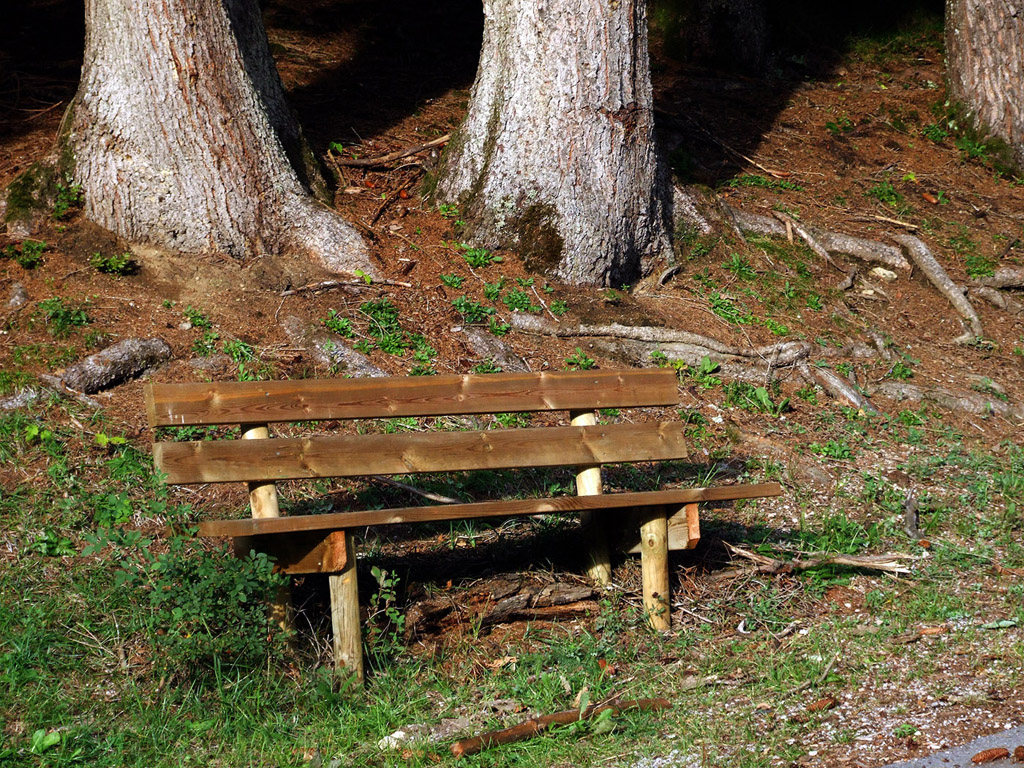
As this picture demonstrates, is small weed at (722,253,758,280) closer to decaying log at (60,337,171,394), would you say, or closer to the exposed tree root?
the exposed tree root

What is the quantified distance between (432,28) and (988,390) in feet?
26.6

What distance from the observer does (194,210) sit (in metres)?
6.93

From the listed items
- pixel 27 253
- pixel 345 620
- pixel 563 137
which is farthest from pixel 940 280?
pixel 27 253

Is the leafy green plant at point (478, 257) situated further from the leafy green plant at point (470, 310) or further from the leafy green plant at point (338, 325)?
the leafy green plant at point (338, 325)

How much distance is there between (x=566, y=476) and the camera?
6137 millimetres

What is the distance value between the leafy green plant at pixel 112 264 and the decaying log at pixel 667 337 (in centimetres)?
261

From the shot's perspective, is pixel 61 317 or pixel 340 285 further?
pixel 340 285

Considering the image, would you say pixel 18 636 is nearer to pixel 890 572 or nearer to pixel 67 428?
pixel 67 428

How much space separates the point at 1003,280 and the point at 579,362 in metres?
4.37

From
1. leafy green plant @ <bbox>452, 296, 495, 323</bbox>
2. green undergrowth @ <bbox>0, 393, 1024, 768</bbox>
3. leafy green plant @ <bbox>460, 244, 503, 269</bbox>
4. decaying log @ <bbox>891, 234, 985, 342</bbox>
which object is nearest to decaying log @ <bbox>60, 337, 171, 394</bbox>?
green undergrowth @ <bbox>0, 393, 1024, 768</bbox>

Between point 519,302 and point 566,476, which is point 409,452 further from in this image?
point 519,302

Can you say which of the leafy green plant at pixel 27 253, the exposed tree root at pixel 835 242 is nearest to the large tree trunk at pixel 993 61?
the exposed tree root at pixel 835 242

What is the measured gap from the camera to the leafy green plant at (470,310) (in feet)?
23.5

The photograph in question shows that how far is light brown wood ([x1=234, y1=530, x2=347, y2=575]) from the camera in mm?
4129
